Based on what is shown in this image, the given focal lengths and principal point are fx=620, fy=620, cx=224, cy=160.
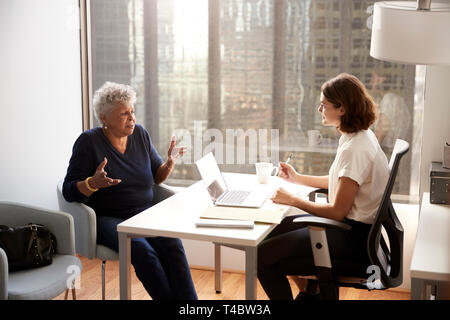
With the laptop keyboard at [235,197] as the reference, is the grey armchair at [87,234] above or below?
below

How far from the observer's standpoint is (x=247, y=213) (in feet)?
8.96

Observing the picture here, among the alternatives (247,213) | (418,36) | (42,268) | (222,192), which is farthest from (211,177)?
(418,36)

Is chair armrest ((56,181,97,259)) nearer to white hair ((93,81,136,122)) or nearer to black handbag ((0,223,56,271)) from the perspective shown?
black handbag ((0,223,56,271))

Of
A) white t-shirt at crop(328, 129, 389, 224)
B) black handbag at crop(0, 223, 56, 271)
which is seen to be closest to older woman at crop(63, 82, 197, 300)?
black handbag at crop(0, 223, 56, 271)

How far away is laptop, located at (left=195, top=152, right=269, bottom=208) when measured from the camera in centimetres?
290

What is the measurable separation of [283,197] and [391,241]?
51 centimetres

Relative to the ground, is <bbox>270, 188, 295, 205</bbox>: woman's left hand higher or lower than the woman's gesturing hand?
lower

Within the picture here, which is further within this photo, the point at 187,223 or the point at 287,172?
the point at 287,172

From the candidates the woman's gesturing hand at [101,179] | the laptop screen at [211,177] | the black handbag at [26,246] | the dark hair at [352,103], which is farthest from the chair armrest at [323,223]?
the black handbag at [26,246]

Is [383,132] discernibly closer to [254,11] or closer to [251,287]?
[254,11]

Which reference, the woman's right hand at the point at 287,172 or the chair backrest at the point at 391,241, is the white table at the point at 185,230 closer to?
the woman's right hand at the point at 287,172

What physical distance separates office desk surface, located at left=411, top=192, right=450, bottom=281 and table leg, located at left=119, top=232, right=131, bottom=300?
1.18m

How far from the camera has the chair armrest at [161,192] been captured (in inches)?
134

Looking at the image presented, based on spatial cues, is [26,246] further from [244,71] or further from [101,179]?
[244,71]
